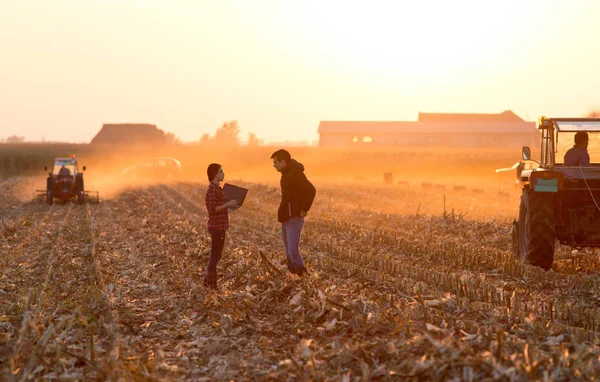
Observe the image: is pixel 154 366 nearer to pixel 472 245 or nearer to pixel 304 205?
pixel 304 205

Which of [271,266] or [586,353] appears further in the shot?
[271,266]

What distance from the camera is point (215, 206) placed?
9.60 meters

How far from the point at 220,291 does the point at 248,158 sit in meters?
58.7

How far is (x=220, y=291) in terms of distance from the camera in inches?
380

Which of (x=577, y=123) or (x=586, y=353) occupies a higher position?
(x=577, y=123)

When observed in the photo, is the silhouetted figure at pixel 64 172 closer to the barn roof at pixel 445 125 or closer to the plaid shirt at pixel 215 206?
the plaid shirt at pixel 215 206

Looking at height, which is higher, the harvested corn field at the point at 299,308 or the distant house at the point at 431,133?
the distant house at the point at 431,133

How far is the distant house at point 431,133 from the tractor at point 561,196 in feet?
235

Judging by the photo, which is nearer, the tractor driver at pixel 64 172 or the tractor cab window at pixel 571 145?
the tractor cab window at pixel 571 145

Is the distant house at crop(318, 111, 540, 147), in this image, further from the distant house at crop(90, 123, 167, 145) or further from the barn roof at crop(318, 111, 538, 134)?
the distant house at crop(90, 123, 167, 145)

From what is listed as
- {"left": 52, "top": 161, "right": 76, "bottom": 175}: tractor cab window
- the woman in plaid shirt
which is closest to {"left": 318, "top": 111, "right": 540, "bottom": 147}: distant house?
{"left": 52, "top": 161, "right": 76, "bottom": 175}: tractor cab window

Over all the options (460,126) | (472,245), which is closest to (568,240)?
(472,245)

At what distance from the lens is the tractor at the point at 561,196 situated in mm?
10234

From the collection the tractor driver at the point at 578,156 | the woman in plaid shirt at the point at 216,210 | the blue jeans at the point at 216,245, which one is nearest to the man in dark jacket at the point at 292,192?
the woman in plaid shirt at the point at 216,210
